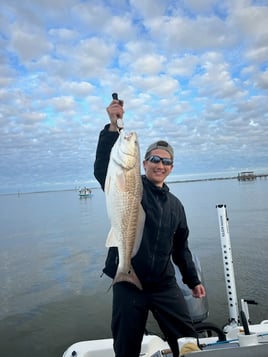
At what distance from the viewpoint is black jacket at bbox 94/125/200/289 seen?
3.44 metres

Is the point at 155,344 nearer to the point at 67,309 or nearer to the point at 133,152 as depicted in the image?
the point at 133,152

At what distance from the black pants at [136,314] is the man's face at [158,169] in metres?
1.14

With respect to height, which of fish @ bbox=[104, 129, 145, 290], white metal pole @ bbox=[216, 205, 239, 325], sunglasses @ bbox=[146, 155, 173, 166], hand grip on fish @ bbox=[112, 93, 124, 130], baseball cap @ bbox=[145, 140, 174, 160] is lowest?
white metal pole @ bbox=[216, 205, 239, 325]

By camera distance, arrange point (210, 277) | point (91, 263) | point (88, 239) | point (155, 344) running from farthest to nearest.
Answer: point (88, 239) < point (91, 263) < point (210, 277) < point (155, 344)

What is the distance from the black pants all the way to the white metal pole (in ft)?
7.32

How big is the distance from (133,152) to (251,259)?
13.0 m

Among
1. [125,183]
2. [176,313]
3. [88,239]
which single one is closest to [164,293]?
[176,313]

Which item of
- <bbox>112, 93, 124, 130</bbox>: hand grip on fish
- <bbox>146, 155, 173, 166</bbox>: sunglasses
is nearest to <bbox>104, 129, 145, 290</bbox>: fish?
<bbox>112, 93, 124, 130</bbox>: hand grip on fish

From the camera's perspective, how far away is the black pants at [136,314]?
3.43 m

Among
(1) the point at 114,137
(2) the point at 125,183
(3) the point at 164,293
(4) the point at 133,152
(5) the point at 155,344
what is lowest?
(5) the point at 155,344

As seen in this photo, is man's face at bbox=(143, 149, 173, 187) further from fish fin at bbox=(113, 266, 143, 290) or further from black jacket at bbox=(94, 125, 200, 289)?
fish fin at bbox=(113, 266, 143, 290)

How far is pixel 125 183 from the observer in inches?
114

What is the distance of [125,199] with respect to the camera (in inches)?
116

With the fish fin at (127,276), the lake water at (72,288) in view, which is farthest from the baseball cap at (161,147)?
the lake water at (72,288)
